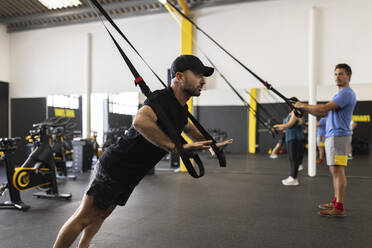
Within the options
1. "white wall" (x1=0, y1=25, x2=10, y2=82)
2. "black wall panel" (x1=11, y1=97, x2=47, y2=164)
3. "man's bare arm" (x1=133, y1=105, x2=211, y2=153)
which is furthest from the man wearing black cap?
"white wall" (x1=0, y1=25, x2=10, y2=82)

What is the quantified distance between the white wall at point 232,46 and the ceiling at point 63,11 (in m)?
0.15

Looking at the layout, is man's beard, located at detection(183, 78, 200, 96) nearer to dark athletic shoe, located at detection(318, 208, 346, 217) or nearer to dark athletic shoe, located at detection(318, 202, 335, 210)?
dark athletic shoe, located at detection(318, 208, 346, 217)

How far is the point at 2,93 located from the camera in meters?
7.13

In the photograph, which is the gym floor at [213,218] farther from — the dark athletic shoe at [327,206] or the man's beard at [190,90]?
the man's beard at [190,90]

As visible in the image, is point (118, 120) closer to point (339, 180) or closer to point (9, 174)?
point (9, 174)

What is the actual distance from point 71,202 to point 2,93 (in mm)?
5152

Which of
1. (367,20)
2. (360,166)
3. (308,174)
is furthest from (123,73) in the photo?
(360,166)

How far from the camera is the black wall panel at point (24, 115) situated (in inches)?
281

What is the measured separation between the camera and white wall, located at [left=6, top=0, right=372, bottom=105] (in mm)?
5078

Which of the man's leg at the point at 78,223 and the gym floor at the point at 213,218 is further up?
the man's leg at the point at 78,223

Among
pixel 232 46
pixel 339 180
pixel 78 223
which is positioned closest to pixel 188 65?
pixel 78 223

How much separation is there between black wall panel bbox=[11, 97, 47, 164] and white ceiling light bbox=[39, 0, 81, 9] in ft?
7.23

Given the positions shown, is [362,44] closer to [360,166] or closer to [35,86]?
[360,166]

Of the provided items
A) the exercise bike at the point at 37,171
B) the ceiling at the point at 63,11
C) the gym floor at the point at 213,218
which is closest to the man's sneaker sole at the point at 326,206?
the gym floor at the point at 213,218
